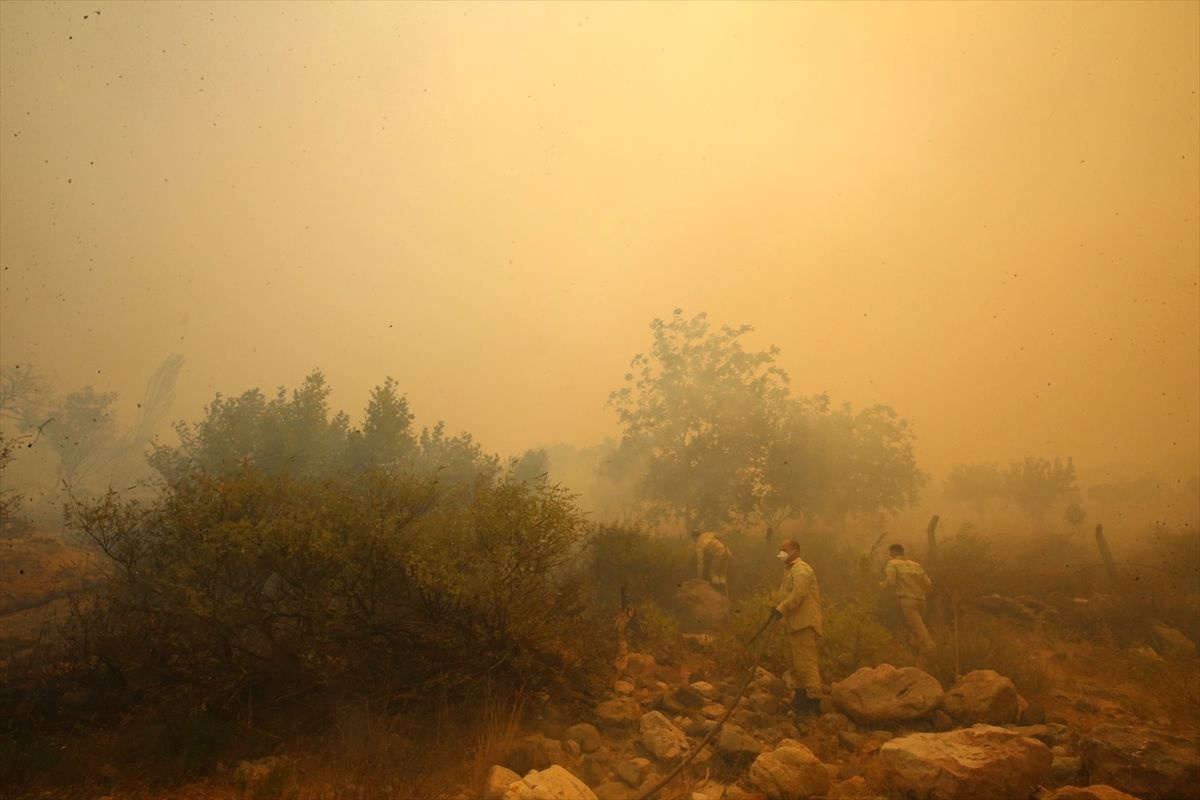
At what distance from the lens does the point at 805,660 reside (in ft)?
25.3

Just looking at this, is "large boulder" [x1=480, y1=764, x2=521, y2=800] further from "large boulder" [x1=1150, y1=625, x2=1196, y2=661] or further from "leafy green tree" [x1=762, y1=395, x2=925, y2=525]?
"leafy green tree" [x1=762, y1=395, x2=925, y2=525]

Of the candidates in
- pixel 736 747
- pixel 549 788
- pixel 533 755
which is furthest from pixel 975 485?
pixel 549 788

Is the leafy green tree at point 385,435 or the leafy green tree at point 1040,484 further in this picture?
the leafy green tree at point 1040,484

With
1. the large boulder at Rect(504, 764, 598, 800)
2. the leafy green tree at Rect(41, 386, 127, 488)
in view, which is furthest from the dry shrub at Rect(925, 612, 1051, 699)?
the leafy green tree at Rect(41, 386, 127, 488)

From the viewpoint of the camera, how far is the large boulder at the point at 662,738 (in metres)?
6.13

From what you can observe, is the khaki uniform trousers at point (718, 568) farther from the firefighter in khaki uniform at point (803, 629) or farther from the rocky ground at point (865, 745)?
the firefighter in khaki uniform at point (803, 629)

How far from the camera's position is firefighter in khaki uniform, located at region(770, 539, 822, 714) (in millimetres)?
7512

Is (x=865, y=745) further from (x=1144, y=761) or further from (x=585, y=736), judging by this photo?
(x=585, y=736)

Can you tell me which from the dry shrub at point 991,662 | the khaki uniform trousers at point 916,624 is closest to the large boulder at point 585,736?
the dry shrub at point 991,662

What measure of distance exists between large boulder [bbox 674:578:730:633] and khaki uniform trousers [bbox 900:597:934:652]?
139 inches

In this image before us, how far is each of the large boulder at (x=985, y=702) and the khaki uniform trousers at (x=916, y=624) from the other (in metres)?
2.59

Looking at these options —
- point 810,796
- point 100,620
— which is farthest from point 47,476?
point 810,796

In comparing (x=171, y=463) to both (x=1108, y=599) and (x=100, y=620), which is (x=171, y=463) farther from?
(x=1108, y=599)

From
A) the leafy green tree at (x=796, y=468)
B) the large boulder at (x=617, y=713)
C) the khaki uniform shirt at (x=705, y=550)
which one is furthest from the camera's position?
the leafy green tree at (x=796, y=468)
